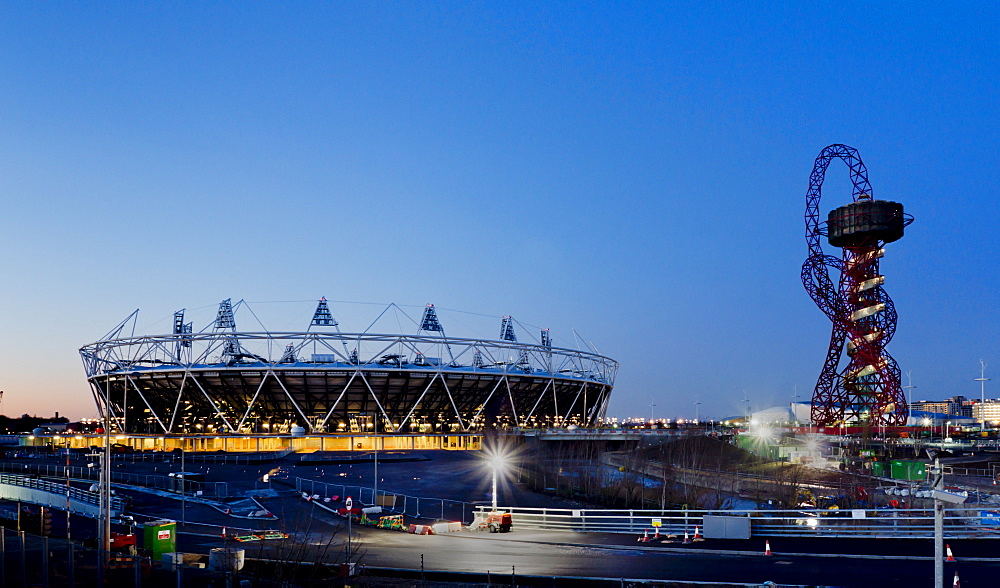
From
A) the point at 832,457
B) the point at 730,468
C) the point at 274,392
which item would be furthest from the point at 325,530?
the point at 274,392

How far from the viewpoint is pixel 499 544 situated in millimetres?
33000

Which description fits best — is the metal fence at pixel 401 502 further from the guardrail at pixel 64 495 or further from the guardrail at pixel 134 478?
the guardrail at pixel 64 495

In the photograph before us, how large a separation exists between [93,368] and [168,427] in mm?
19464

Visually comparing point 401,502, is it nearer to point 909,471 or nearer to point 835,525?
point 835,525

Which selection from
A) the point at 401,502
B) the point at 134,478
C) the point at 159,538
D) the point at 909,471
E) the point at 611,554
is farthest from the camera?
the point at 134,478

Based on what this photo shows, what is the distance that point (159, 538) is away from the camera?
2806 centimetres

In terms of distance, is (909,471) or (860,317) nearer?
(909,471)

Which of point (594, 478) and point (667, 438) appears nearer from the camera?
point (594, 478)

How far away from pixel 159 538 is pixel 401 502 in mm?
23987

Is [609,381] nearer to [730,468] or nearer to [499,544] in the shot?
[730,468]

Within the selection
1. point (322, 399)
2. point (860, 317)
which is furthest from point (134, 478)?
point (860, 317)

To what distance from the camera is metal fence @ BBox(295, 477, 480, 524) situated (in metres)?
45.4

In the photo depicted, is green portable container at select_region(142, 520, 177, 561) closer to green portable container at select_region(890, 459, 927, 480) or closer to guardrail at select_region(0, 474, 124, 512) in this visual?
guardrail at select_region(0, 474, 124, 512)

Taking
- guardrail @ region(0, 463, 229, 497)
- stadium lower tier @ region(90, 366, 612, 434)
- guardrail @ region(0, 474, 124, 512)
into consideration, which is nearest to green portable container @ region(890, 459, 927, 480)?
guardrail @ region(0, 463, 229, 497)
